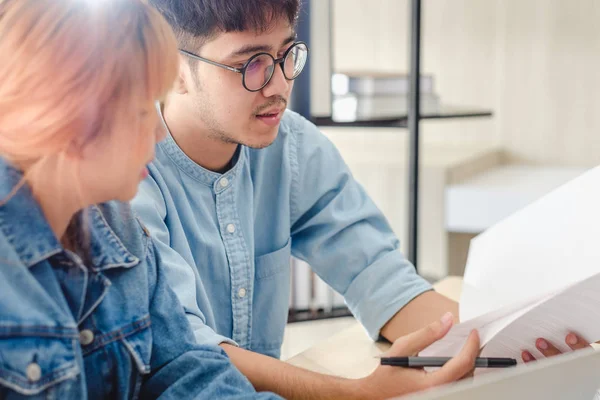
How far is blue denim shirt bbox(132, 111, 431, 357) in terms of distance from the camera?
3.27 ft

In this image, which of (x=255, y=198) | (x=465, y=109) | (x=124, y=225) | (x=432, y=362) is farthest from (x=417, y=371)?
(x=465, y=109)

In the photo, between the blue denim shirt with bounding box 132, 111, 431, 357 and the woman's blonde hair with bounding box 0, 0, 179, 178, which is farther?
the blue denim shirt with bounding box 132, 111, 431, 357

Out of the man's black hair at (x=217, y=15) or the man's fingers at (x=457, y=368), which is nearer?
the man's fingers at (x=457, y=368)

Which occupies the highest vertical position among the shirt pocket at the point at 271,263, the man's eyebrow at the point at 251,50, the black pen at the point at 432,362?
the man's eyebrow at the point at 251,50

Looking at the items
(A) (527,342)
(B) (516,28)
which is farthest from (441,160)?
(A) (527,342)

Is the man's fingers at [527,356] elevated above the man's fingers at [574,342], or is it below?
below

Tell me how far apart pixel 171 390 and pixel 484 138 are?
2.52 metres

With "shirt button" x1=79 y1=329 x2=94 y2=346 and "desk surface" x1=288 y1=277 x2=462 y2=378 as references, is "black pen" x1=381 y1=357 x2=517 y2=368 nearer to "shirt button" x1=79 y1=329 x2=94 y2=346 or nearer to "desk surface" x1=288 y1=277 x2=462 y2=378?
"desk surface" x1=288 y1=277 x2=462 y2=378

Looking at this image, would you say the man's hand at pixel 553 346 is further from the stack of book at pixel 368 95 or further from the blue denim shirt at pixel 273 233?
the stack of book at pixel 368 95

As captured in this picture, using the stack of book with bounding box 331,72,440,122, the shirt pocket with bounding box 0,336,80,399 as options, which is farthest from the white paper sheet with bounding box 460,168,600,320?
the stack of book with bounding box 331,72,440,122

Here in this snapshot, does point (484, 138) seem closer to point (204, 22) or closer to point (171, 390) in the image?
point (204, 22)

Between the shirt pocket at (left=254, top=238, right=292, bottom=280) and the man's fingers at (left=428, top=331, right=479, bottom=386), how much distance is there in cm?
42

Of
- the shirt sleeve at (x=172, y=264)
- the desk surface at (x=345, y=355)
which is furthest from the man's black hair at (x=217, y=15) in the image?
the desk surface at (x=345, y=355)

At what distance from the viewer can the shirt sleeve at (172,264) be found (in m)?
0.81
